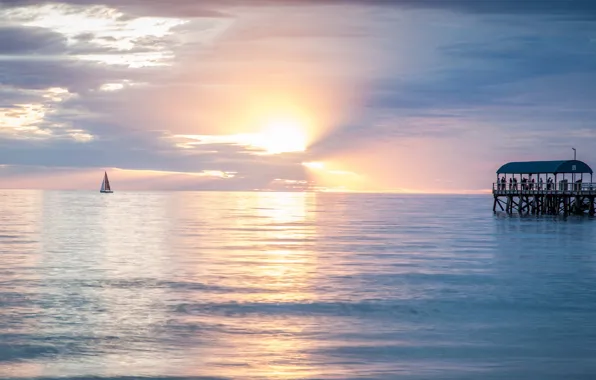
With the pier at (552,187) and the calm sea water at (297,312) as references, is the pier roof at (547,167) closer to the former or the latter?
the pier at (552,187)

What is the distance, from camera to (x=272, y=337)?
23938 mm

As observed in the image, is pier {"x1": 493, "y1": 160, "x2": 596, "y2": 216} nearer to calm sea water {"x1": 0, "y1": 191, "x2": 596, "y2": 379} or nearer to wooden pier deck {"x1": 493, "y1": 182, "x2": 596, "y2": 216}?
wooden pier deck {"x1": 493, "y1": 182, "x2": 596, "y2": 216}

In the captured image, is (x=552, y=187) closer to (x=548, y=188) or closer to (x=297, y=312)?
(x=548, y=188)

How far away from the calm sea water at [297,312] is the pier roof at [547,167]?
133ft

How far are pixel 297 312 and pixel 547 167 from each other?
7382 cm

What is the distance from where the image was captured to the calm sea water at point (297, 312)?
67.1 feet

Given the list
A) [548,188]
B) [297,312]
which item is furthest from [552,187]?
[297,312]

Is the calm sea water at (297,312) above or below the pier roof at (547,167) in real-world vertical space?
below

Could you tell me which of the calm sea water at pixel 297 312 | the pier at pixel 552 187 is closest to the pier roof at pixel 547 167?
the pier at pixel 552 187

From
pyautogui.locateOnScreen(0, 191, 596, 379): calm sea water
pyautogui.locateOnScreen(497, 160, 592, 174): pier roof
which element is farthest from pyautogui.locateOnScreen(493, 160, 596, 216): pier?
pyautogui.locateOnScreen(0, 191, 596, 379): calm sea water

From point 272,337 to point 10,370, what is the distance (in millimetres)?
7752

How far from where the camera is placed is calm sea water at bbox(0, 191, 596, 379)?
20.5m

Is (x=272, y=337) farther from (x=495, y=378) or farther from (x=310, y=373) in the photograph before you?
(x=495, y=378)

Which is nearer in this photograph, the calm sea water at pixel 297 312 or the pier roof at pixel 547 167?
the calm sea water at pixel 297 312
